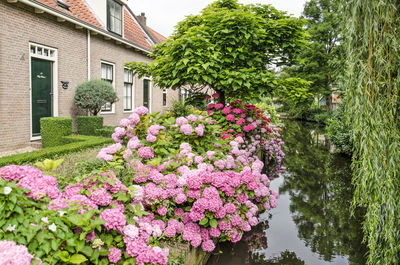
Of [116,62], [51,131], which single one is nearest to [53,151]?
[51,131]

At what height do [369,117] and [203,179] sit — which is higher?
[369,117]

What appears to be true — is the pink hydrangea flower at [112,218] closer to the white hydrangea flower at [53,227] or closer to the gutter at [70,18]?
the white hydrangea flower at [53,227]

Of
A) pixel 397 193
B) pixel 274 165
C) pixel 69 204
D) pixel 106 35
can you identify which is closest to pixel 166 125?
pixel 69 204

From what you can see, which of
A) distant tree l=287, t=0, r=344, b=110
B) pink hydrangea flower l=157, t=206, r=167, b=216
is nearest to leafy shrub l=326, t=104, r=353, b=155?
pink hydrangea flower l=157, t=206, r=167, b=216

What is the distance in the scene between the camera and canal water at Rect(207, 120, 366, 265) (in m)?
3.59

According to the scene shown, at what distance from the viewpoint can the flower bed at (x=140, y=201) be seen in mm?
1611

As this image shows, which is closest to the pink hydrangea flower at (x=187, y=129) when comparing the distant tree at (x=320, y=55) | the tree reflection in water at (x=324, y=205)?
the tree reflection in water at (x=324, y=205)

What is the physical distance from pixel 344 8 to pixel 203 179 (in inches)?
88.1

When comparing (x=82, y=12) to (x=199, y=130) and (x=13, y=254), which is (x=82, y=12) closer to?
(x=199, y=130)

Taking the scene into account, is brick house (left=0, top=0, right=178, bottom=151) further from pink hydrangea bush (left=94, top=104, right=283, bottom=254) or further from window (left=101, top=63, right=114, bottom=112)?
pink hydrangea bush (left=94, top=104, right=283, bottom=254)

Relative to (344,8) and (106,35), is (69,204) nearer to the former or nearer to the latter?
(344,8)

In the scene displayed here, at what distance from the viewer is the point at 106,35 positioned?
10.5 m

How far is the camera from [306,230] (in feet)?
14.7

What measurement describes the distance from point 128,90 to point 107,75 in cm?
167
